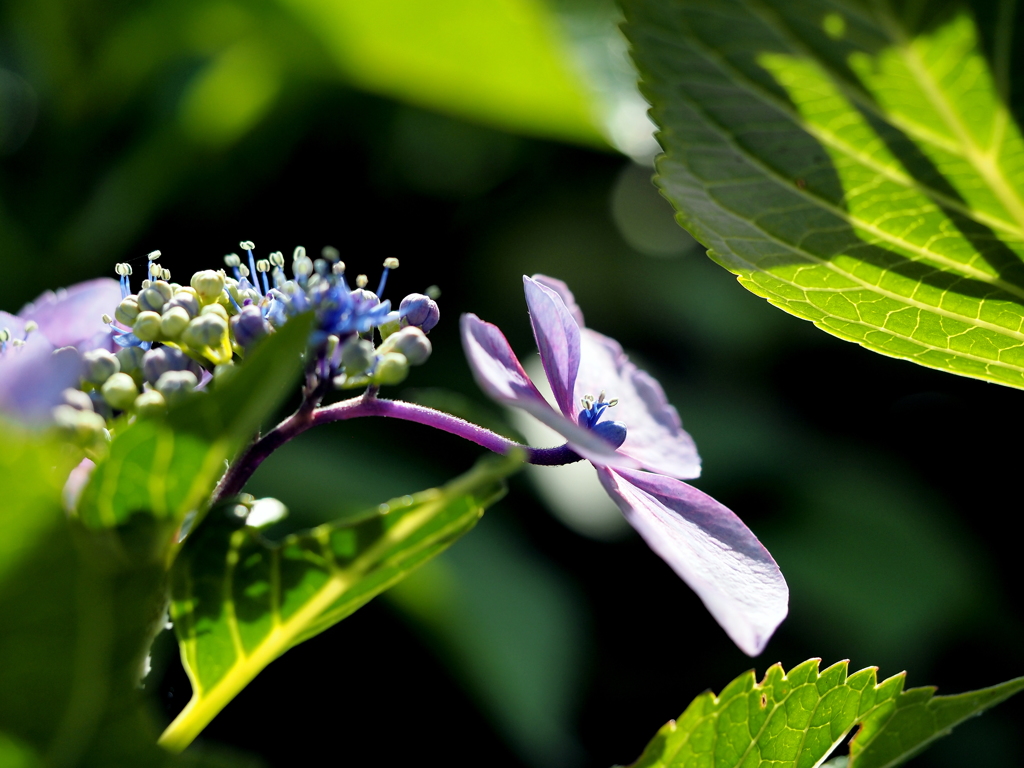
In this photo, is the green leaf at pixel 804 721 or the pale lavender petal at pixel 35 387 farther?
the green leaf at pixel 804 721

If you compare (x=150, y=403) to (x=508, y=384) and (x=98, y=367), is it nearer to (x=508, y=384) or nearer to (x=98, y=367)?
(x=98, y=367)

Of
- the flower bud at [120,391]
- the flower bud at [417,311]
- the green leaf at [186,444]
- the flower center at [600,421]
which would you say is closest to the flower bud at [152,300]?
the flower bud at [120,391]

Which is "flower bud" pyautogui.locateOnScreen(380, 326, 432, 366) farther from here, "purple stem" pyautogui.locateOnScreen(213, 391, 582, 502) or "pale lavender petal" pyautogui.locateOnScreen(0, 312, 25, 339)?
"pale lavender petal" pyautogui.locateOnScreen(0, 312, 25, 339)

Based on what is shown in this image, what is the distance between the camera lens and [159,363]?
78 cm

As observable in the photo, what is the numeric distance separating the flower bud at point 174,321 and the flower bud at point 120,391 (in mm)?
58

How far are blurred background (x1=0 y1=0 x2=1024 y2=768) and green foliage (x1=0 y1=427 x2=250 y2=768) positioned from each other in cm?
170

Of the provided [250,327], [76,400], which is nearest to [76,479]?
[76,400]

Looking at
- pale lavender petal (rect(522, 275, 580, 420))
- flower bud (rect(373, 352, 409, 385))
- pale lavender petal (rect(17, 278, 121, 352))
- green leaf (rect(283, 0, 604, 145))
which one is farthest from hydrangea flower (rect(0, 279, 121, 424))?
green leaf (rect(283, 0, 604, 145))

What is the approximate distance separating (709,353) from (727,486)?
480 mm

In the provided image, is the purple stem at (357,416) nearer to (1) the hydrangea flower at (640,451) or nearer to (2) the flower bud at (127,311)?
(1) the hydrangea flower at (640,451)

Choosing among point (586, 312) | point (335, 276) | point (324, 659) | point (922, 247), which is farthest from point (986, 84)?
point (586, 312)

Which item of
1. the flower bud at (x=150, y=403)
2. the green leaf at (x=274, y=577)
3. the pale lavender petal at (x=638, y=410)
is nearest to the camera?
the green leaf at (x=274, y=577)

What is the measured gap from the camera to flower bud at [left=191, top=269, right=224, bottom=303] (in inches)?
33.1

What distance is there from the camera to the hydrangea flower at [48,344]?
1.98 ft
